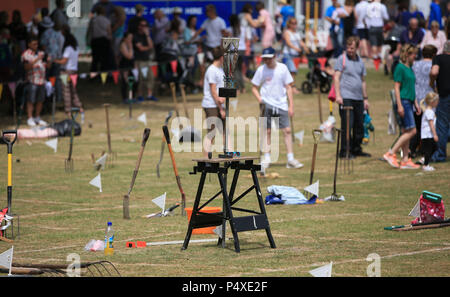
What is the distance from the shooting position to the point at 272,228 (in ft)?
33.1

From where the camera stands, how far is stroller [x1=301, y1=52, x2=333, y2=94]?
25.9m

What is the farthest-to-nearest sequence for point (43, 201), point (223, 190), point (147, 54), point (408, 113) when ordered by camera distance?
point (147, 54), point (408, 113), point (43, 201), point (223, 190)

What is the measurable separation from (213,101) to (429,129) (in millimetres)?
3901

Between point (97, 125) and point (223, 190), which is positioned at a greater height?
point (223, 190)

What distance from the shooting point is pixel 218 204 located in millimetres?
11922

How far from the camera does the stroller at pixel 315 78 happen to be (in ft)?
84.9

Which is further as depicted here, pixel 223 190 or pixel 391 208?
pixel 391 208

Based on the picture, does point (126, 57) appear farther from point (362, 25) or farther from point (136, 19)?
point (362, 25)

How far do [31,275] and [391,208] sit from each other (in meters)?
5.65

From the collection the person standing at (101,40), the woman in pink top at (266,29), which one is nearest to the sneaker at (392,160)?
the woman in pink top at (266,29)

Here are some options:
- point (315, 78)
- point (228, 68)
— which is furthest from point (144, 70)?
point (228, 68)

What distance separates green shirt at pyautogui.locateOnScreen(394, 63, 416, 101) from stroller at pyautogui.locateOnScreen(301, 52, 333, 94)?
34.5ft
